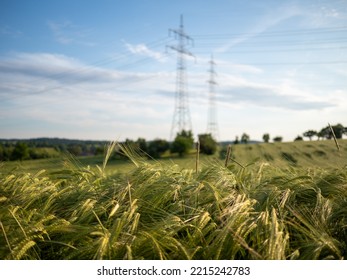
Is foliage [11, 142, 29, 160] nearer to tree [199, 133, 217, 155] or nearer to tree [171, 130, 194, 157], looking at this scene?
tree [171, 130, 194, 157]

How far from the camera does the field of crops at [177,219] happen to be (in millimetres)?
2082

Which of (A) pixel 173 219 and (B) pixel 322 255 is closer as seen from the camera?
(B) pixel 322 255

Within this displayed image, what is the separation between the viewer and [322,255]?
2127 mm

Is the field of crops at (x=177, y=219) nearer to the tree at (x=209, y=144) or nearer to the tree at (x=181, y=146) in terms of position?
the tree at (x=209, y=144)

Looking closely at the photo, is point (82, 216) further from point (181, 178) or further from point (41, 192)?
point (181, 178)

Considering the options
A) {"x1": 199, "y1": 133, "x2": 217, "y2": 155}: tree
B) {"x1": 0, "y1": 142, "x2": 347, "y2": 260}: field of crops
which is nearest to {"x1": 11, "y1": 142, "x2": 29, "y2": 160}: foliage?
{"x1": 199, "y1": 133, "x2": 217, "y2": 155}: tree

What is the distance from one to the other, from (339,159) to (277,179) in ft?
3.06

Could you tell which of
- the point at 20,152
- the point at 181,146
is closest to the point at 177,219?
the point at 181,146

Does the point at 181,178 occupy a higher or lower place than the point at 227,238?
higher

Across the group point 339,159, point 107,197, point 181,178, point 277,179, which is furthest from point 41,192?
point 339,159

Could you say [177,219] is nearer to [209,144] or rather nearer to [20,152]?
[209,144]

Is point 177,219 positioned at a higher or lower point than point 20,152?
higher

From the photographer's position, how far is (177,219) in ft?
→ 7.64

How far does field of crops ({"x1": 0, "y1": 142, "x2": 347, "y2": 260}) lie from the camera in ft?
6.83
